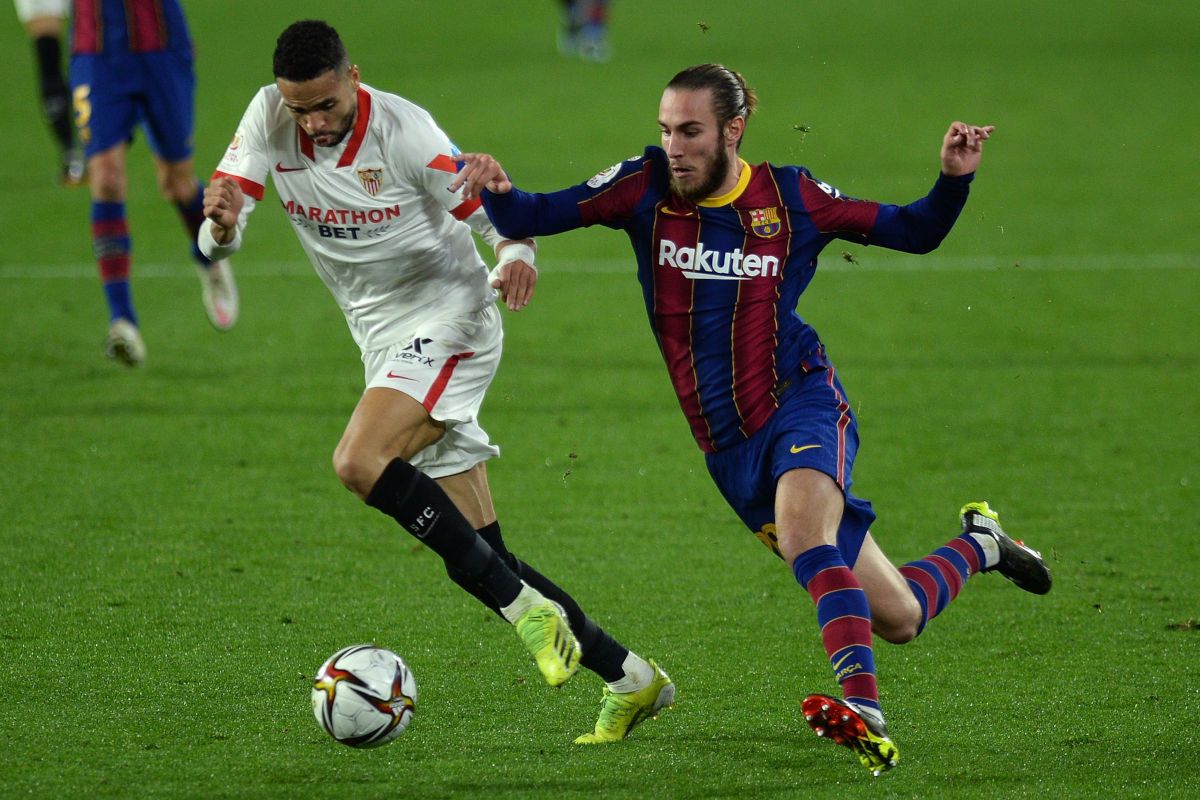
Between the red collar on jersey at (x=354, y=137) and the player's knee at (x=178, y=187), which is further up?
the player's knee at (x=178, y=187)

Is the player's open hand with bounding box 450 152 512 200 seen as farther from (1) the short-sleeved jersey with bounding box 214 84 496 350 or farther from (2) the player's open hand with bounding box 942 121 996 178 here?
(2) the player's open hand with bounding box 942 121 996 178

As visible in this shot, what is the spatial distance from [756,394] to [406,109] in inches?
59.3

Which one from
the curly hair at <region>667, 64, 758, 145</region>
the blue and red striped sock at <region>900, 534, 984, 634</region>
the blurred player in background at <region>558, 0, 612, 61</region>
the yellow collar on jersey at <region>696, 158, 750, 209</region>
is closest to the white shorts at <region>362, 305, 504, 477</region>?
the yellow collar on jersey at <region>696, 158, 750, 209</region>

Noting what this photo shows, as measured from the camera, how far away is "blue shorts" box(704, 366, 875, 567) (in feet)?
15.1

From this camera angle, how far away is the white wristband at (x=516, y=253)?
15.8ft

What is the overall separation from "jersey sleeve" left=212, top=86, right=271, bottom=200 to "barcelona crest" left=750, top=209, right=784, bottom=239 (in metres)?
1.63

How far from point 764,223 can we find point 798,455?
722 millimetres

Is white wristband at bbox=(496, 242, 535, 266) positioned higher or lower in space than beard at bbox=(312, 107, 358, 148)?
lower

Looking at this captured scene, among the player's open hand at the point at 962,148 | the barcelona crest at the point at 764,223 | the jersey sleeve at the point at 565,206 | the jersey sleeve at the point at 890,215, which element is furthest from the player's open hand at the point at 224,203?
the player's open hand at the point at 962,148

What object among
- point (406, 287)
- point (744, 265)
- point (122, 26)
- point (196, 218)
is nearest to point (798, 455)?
point (744, 265)

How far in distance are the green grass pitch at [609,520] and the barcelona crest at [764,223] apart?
149cm

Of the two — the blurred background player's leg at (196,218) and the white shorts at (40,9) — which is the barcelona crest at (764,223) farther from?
the white shorts at (40,9)

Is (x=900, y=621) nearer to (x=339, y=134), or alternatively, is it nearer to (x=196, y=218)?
(x=339, y=134)

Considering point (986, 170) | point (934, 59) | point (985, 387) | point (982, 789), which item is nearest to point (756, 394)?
point (982, 789)
